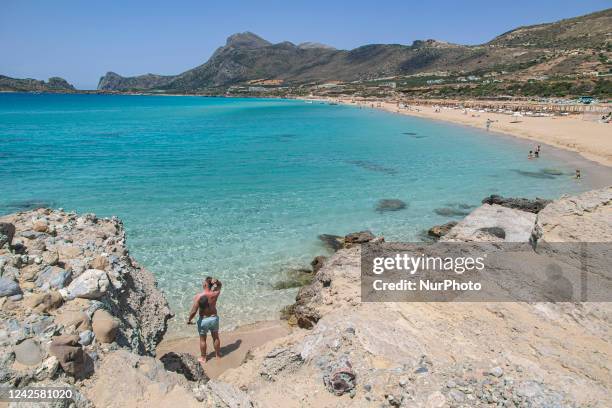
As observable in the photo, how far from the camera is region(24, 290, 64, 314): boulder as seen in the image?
18.1 ft

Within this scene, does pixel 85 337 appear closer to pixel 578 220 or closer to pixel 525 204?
pixel 578 220

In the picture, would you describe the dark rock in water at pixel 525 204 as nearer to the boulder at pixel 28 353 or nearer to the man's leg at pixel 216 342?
the man's leg at pixel 216 342

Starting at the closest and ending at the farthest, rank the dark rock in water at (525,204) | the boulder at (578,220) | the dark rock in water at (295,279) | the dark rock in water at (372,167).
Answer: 1. the boulder at (578,220)
2. the dark rock in water at (295,279)
3. the dark rock in water at (525,204)
4. the dark rock in water at (372,167)

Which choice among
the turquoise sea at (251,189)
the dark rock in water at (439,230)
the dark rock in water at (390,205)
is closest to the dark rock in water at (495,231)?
the dark rock in water at (439,230)

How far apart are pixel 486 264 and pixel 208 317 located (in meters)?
6.09

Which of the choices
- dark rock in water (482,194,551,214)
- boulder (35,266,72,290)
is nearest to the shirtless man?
boulder (35,266,72,290)

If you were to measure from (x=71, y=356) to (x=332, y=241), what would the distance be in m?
11.8

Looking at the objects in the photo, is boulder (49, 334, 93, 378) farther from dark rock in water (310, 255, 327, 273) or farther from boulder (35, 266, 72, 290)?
dark rock in water (310, 255, 327, 273)

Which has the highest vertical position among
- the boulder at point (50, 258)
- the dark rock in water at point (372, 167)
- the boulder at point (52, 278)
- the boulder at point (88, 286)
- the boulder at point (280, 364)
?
the boulder at point (50, 258)

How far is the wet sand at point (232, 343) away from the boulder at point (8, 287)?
4110 millimetres

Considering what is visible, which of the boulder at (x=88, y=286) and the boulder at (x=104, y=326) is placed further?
the boulder at (x=88, y=286)

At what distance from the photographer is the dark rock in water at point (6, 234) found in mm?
6776

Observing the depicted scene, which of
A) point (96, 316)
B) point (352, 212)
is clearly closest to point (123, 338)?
point (96, 316)

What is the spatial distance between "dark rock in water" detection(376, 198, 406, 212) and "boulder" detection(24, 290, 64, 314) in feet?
52.3
